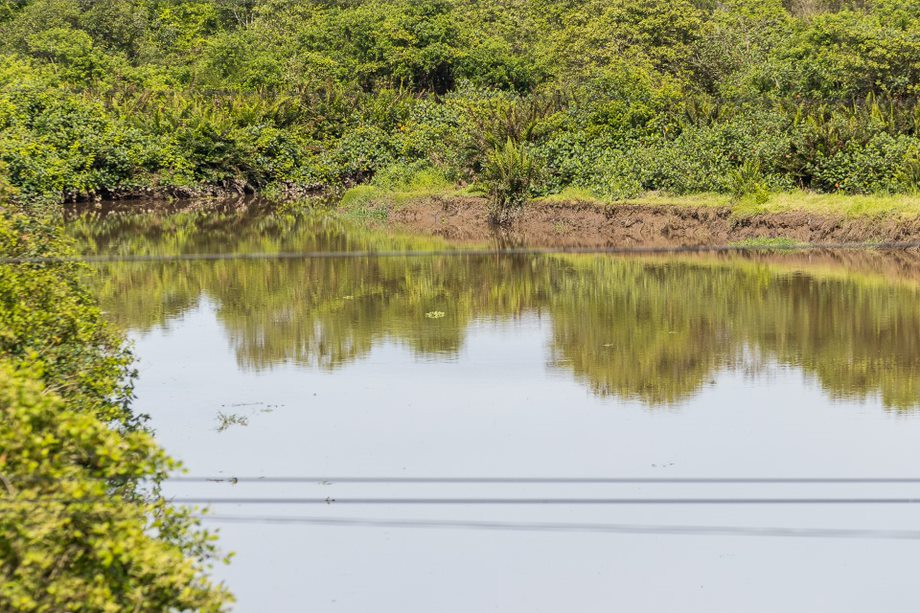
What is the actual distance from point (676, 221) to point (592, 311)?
315 inches

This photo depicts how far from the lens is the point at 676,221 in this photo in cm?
2519

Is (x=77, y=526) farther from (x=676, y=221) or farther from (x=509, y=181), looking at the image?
(x=509, y=181)

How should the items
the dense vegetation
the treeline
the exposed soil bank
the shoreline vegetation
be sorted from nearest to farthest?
the dense vegetation
the shoreline vegetation
the exposed soil bank
the treeline

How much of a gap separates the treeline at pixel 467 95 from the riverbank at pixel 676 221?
25.0 inches

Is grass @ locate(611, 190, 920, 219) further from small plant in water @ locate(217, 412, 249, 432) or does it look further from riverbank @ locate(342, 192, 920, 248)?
small plant in water @ locate(217, 412, 249, 432)

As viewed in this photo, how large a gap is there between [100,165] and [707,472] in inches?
1160

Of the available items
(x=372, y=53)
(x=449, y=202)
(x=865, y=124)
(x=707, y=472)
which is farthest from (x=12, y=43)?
(x=707, y=472)

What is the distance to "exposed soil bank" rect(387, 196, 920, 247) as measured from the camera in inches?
878

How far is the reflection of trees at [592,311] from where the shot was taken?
14.1 m

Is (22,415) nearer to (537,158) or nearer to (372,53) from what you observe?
(537,158)

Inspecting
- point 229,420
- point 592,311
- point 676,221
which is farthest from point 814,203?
point 229,420

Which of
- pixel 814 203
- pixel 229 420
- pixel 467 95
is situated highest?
pixel 467 95

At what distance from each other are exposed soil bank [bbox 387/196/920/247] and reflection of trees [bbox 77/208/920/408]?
189 cm

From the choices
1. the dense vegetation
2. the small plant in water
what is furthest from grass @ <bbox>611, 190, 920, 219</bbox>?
the dense vegetation
